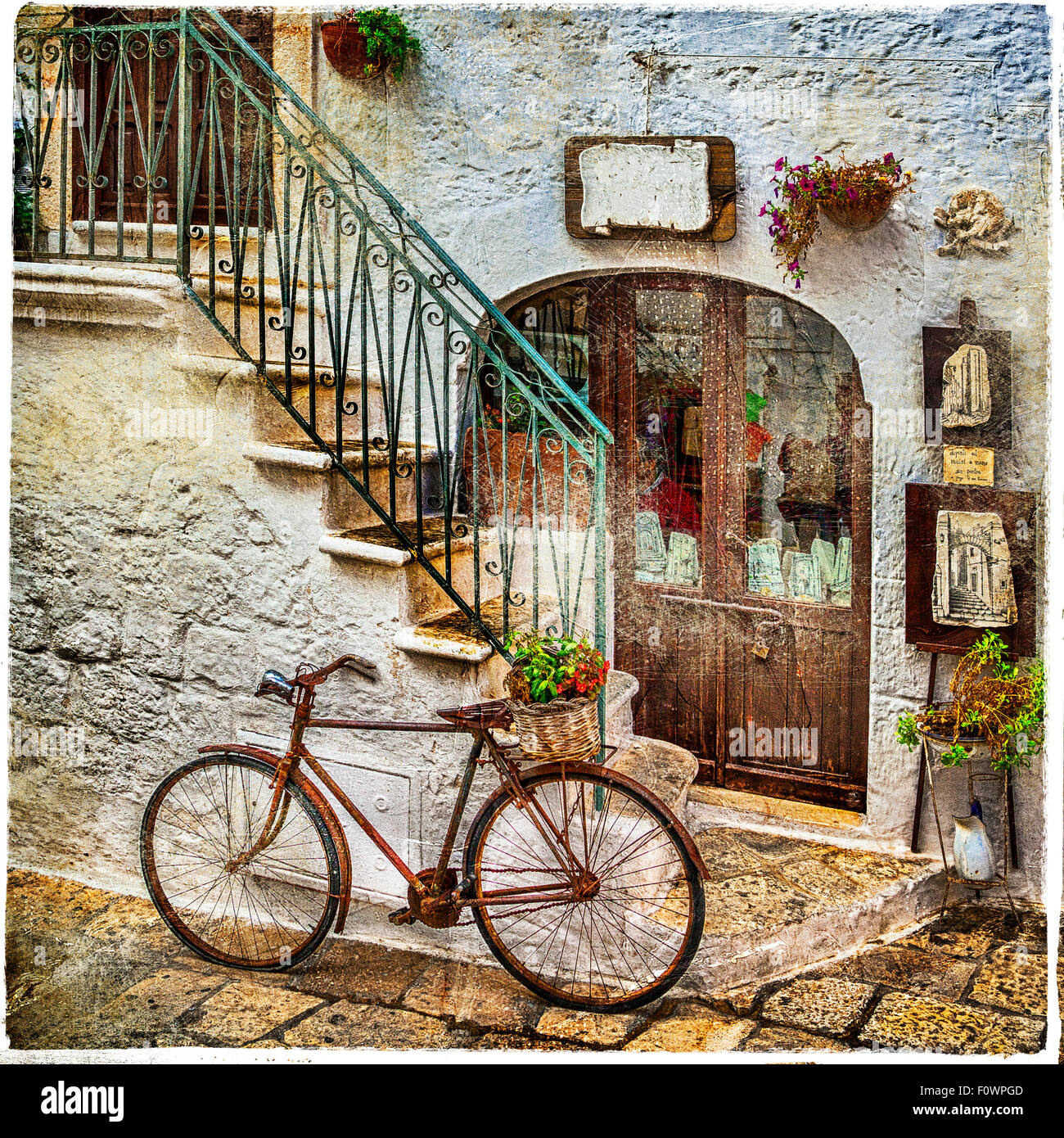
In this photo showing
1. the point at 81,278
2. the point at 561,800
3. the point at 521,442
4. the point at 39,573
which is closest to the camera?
the point at 561,800

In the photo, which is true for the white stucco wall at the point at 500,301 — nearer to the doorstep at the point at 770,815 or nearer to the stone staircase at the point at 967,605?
the doorstep at the point at 770,815

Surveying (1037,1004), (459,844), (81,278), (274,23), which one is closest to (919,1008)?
(1037,1004)

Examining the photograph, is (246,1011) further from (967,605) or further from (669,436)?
(967,605)

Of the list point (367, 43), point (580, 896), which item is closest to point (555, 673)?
point (580, 896)

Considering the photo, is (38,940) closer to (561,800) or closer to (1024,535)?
(561,800)

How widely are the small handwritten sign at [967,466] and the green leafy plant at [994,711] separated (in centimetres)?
59

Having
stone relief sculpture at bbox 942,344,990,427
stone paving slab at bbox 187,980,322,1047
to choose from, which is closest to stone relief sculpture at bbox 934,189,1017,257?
stone relief sculpture at bbox 942,344,990,427

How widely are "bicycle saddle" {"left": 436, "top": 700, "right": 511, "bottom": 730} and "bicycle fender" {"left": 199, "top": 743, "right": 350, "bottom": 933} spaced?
1.88ft

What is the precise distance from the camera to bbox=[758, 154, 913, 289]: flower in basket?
4.41 meters

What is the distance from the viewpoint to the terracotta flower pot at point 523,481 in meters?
5.00

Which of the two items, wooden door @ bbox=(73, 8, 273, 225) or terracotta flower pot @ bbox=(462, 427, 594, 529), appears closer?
terracotta flower pot @ bbox=(462, 427, 594, 529)

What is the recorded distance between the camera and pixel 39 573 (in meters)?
4.79

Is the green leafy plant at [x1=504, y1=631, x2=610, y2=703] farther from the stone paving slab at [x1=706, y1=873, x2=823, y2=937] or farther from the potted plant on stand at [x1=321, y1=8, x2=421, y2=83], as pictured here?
the potted plant on stand at [x1=321, y1=8, x2=421, y2=83]

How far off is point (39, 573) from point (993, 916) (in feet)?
13.3
